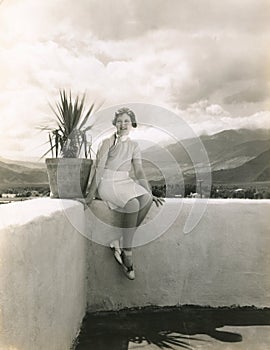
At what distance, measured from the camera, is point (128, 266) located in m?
3.23

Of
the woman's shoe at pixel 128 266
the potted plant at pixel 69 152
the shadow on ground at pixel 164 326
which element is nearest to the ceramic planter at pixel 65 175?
the potted plant at pixel 69 152

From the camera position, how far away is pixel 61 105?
346 centimetres

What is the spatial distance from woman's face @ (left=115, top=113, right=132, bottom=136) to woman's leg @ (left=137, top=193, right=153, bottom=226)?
47 centimetres

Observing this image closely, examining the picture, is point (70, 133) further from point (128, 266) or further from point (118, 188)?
point (128, 266)

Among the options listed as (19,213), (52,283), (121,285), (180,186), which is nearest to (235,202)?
(180,186)

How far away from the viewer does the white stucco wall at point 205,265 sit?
10.9 ft

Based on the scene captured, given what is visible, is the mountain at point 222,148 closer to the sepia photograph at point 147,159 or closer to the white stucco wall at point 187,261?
the sepia photograph at point 147,159

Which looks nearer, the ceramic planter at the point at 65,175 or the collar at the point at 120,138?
the ceramic planter at the point at 65,175

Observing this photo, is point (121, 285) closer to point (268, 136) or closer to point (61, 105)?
point (61, 105)

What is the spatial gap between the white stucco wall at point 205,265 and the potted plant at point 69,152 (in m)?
0.59

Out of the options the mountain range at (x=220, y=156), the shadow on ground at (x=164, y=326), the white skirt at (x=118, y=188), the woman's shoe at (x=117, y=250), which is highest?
the mountain range at (x=220, y=156)

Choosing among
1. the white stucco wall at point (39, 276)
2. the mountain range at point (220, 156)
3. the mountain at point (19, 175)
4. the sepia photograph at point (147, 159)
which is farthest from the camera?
the mountain range at point (220, 156)

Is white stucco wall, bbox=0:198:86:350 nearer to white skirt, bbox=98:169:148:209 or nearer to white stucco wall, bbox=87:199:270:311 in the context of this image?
white skirt, bbox=98:169:148:209

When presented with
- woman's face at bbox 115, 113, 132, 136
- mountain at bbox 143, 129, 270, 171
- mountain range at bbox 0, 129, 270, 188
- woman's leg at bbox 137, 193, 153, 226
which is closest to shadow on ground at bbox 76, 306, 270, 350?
woman's leg at bbox 137, 193, 153, 226
